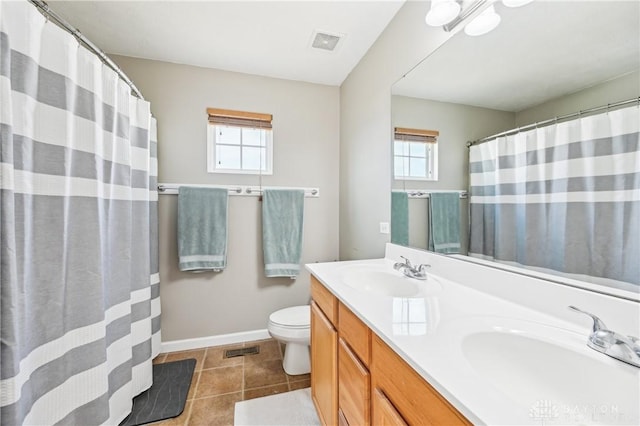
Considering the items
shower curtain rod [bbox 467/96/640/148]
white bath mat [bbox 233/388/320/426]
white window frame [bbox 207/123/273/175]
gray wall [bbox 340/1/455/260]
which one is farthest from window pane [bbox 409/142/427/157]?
white bath mat [bbox 233/388/320/426]

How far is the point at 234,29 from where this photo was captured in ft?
5.57

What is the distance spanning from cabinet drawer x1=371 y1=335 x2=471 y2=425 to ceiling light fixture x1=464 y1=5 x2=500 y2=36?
1.29m

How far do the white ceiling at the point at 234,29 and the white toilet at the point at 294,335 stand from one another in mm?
1994

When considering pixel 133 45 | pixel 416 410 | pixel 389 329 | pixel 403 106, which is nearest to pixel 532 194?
pixel 389 329

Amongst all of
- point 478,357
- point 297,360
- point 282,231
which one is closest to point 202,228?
point 282,231

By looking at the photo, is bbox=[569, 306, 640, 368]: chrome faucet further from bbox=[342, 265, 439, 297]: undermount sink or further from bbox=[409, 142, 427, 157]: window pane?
bbox=[409, 142, 427, 157]: window pane

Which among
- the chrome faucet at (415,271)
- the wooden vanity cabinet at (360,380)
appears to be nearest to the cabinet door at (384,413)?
the wooden vanity cabinet at (360,380)

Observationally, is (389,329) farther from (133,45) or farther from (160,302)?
(133,45)

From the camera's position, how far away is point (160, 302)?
2043mm

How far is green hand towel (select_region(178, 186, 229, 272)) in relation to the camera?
204 cm

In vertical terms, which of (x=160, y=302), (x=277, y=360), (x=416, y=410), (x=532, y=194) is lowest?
(x=277, y=360)

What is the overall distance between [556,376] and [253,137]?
7.72 ft

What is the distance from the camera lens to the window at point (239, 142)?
218 centimetres

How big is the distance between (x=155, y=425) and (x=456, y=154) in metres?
2.13
